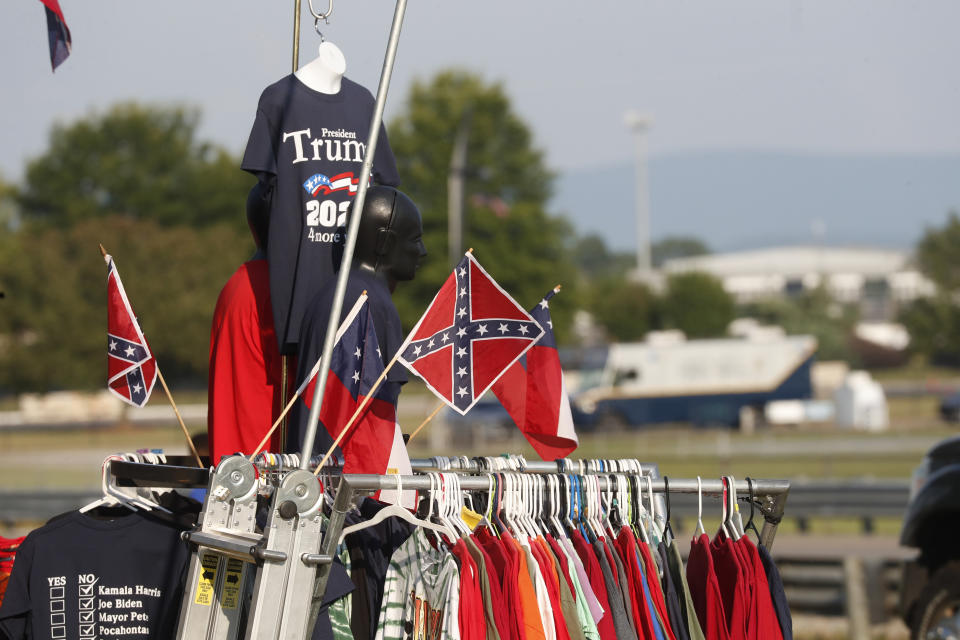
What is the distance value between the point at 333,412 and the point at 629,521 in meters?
0.93

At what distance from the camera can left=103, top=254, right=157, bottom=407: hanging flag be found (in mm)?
4152

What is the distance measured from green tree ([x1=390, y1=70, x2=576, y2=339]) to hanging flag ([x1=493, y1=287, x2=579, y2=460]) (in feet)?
114

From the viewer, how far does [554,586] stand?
11.2 ft

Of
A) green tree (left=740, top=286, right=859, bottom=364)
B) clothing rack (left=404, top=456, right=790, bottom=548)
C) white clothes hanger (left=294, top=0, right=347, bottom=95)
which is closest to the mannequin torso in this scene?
white clothes hanger (left=294, top=0, right=347, bottom=95)

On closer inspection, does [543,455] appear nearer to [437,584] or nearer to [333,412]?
[333,412]

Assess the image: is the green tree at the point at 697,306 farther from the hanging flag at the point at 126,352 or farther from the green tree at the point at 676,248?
the green tree at the point at 676,248

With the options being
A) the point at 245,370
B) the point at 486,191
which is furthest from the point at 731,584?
the point at 486,191

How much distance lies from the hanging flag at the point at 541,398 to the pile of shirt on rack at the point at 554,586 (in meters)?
0.77

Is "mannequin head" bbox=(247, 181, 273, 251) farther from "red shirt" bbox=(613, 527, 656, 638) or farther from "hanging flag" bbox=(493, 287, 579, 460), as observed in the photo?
"red shirt" bbox=(613, 527, 656, 638)

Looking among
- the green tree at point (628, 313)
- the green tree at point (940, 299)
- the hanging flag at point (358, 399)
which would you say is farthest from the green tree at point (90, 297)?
the hanging flag at point (358, 399)

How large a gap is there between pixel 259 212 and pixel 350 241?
4.45 feet

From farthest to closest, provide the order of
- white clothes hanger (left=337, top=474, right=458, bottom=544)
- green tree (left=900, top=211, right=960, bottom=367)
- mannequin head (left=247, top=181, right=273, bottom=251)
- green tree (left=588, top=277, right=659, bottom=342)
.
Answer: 1. green tree (left=588, top=277, right=659, bottom=342)
2. green tree (left=900, top=211, right=960, bottom=367)
3. mannequin head (left=247, top=181, right=273, bottom=251)
4. white clothes hanger (left=337, top=474, right=458, bottom=544)

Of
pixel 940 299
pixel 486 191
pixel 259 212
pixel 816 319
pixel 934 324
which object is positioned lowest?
pixel 259 212

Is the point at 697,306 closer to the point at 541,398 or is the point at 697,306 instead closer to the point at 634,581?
the point at 541,398
